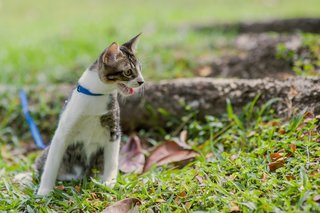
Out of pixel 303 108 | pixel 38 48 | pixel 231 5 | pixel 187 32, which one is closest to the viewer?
pixel 303 108

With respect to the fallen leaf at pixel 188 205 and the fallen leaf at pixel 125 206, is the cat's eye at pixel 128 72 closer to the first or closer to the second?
the fallen leaf at pixel 125 206

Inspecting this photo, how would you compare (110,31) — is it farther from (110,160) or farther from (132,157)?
(110,160)

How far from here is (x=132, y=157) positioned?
4281mm

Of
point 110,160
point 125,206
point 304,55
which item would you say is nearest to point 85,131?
point 110,160

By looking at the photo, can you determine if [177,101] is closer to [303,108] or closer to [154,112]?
[154,112]

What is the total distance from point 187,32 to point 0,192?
5879 millimetres

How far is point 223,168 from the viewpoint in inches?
131

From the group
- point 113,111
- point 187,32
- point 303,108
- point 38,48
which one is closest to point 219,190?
point 113,111

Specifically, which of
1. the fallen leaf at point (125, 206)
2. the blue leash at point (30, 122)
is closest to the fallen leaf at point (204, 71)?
the blue leash at point (30, 122)

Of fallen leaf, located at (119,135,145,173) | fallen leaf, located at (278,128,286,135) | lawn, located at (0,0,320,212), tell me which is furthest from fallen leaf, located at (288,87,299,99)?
fallen leaf, located at (119,135,145,173)

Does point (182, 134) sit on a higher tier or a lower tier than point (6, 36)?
lower

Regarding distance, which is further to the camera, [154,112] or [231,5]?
[231,5]

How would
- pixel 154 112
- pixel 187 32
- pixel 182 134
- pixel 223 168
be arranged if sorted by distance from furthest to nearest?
pixel 187 32 → pixel 154 112 → pixel 182 134 → pixel 223 168

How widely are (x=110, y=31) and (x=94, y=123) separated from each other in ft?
17.8
